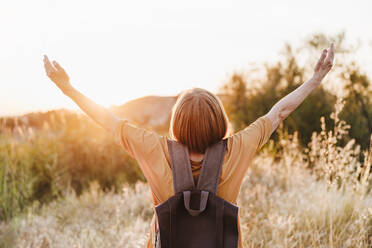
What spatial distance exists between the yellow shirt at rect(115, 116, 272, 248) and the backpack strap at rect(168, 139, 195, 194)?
0.07 m

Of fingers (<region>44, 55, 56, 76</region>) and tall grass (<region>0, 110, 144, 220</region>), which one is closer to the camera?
fingers (<region>44, 55, 56, 76</region>)

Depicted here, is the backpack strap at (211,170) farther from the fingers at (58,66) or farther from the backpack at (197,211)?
the fingers at (58,66)

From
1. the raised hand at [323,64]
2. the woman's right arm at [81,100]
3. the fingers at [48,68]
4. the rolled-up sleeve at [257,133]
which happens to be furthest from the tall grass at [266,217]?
the fingers at [48,68]

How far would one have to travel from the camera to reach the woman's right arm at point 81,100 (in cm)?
195

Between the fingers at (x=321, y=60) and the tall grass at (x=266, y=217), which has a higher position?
the fingers at (x=321, y=60)

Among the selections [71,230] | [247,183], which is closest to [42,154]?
[71,230]

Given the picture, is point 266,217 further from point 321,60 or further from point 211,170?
A: point 211,170

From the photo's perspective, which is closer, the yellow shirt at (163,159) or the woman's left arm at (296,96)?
the yellow shirt at (163,159)

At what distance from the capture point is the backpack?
1732mm

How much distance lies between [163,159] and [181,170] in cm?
14

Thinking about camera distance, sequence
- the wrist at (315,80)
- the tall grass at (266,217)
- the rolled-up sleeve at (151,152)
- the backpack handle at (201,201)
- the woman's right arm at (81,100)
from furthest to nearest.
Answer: the tall grass at (266,217)
the wrist at (315,80)
the woman's right arm at (81,100)
the rolled-up sleeve at (151,152)
the backpack handle at (201,201)

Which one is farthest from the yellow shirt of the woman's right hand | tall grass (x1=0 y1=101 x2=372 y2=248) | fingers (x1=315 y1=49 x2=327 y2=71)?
tall grass (x1=0 y1=101 x2=372 y2=248)

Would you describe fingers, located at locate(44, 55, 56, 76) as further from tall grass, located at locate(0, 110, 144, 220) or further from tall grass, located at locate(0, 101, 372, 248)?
tall grass, located at locate(0, 110, 144, 220)

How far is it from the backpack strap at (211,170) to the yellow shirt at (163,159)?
0.32 ft
